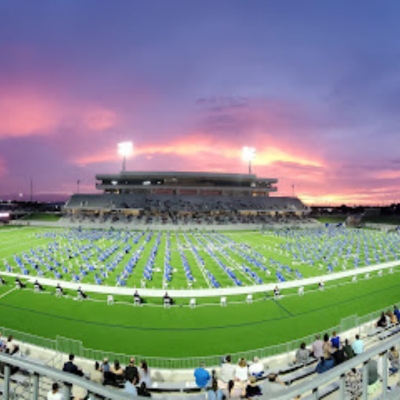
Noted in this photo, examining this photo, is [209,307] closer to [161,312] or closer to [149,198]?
[161,312]

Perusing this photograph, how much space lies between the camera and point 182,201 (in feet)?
306

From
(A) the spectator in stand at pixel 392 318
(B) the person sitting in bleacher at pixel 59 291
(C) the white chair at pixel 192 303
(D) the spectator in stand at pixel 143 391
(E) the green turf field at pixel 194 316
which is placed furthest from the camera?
(B) the person sitting in bleacher at pixel 59 291

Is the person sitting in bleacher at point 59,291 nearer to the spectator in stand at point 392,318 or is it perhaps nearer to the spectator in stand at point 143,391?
the spectator in stand at point 143,391

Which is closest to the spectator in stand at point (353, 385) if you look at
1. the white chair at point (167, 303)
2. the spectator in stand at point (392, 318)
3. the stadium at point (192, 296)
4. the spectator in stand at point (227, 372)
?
the stadium at point (192, 296)

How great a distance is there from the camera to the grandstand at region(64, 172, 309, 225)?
85562mm

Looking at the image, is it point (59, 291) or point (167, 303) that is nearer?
point (167, 303)

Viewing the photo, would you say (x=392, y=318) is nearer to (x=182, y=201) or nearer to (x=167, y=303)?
(x=167, y=303)

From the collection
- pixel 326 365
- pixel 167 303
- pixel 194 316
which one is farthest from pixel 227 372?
pixel 167 303

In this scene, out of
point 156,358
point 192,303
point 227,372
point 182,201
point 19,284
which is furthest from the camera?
point 182,201

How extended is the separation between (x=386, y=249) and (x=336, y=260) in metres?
11.8

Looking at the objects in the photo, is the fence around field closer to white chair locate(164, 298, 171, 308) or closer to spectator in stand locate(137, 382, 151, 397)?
spectator in stand locate(137, 382, 151, 397)

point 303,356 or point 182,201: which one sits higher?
point 182,201

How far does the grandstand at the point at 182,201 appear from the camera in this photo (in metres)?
85.6

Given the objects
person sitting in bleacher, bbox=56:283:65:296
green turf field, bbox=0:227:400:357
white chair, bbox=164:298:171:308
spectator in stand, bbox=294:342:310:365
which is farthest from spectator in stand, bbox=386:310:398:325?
person sitting in bleacher, bbox=56:283:65:296
